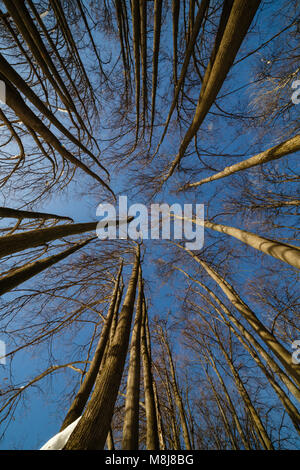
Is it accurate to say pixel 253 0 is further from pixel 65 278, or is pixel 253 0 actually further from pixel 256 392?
pixel 256 392

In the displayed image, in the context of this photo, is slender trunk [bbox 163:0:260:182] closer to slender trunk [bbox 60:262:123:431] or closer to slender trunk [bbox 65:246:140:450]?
→ slender trunk [bbox 65:246:140:450]

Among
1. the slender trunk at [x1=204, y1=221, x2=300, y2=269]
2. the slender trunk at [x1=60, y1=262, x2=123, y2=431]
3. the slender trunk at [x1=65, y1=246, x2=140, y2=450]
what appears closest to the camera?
the slender trunk at [x1=65, y1=246, x2=140, y2=450]

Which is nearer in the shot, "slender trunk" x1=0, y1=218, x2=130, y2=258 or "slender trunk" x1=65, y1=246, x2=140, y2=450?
"slender trunk" x1=65, y1=246, x2=140, y2=450

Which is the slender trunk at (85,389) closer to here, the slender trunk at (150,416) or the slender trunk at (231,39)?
the slender trunk at (150,416)

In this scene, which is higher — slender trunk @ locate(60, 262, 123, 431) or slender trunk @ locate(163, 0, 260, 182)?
slender trunk @ locate(163, 0, 260, 182)

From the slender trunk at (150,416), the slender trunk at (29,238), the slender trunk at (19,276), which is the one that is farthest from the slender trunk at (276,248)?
the slender trunk at (19,276)

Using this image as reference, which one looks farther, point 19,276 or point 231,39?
point 19,276

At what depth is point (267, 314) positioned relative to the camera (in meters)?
5.33

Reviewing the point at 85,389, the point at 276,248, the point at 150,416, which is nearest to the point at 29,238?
the point at 85,389

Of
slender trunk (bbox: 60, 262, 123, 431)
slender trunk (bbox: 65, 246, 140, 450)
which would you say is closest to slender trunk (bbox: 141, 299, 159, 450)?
slender trunk (bbox: 60, 262, 123, 431)

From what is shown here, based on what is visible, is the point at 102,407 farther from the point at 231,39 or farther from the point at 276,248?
the point at 231,39

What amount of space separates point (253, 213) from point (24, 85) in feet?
17.6

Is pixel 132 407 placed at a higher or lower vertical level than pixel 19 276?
lower

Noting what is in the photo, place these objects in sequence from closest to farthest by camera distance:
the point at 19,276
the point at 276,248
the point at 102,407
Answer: the point at 102,407 → the point at 19,276 → the point at 276,248
